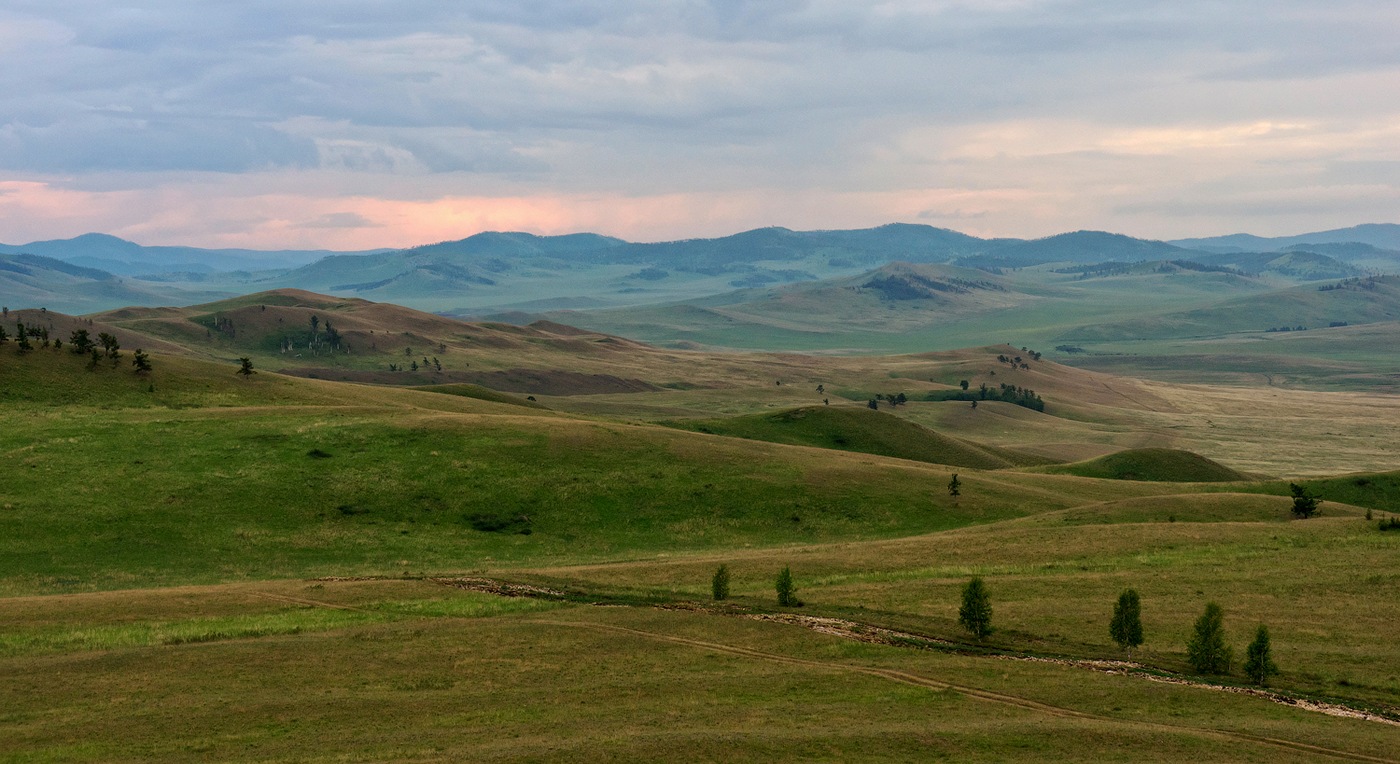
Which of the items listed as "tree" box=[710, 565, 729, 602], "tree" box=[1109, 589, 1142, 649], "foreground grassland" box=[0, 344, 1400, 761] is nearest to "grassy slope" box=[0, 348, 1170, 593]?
"foreground grassland" box=[0, 344, 1400, 761]

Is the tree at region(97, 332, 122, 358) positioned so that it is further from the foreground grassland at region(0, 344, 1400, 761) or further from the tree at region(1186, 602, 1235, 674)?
the tree at region(1186, 602, 1235, 674)

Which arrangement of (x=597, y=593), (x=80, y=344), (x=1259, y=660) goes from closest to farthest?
(x=1259, y=660), (x=597, y=593), (x=80, y=344)

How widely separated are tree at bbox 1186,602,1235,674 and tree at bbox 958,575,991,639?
23.6 feet

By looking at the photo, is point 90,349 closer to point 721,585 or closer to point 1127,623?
point 721,585

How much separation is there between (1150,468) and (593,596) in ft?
328

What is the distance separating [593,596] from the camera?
4978 centimetres

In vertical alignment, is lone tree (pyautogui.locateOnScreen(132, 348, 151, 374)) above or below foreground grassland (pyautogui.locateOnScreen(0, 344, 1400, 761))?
above

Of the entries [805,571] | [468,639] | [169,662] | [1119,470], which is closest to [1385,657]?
[805,571]

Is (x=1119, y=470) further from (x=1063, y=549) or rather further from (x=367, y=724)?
(x=367, y=724)

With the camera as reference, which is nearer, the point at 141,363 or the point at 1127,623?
the point at 1127,623

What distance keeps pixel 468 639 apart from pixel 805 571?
20.6 metres

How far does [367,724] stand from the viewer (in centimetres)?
3209

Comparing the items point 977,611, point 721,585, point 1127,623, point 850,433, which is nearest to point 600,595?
point 721,585

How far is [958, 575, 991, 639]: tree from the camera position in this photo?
41156 millimetres
